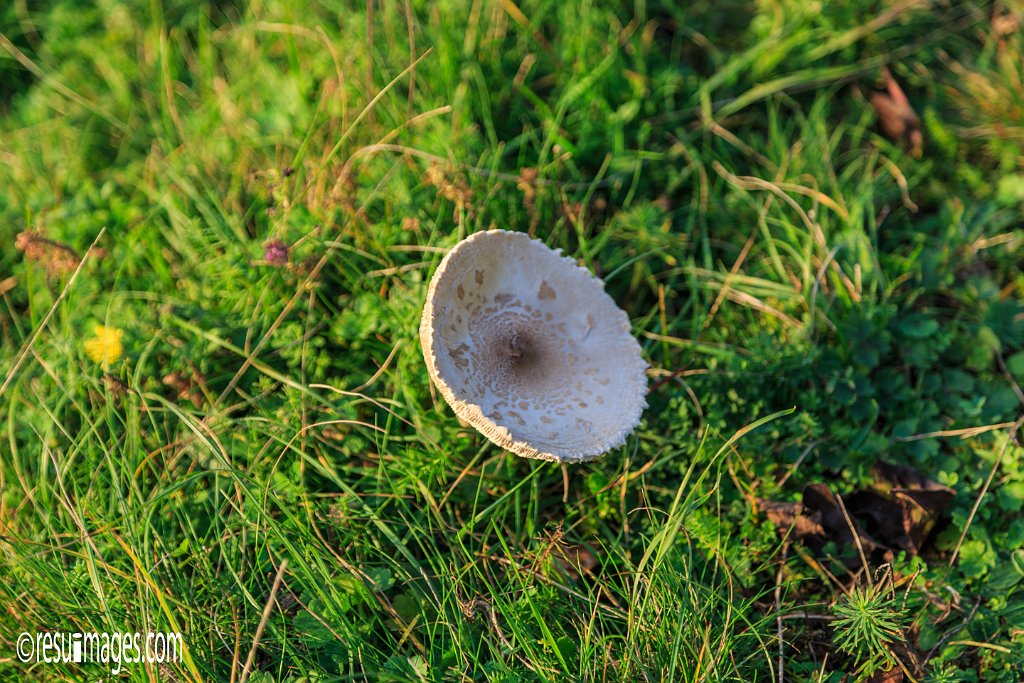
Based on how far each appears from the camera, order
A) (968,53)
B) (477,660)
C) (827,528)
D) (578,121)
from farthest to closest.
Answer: (968,53), (578,121), (827,528), (477,660)

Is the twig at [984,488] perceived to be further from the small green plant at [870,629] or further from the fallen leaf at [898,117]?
the fallen leaf at [898,117]

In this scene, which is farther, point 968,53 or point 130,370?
point 968,53

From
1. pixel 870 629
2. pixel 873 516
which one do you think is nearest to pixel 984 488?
pixel 873 516

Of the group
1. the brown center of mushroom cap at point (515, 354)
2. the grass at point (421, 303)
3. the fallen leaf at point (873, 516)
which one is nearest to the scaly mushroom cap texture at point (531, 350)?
the brown center of mushroom cap at point (515, 354)

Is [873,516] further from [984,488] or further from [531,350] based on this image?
[531,350]

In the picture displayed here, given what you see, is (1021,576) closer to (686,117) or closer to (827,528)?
(827,528)

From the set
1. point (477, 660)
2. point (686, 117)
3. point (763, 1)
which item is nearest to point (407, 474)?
point (477, 660)
